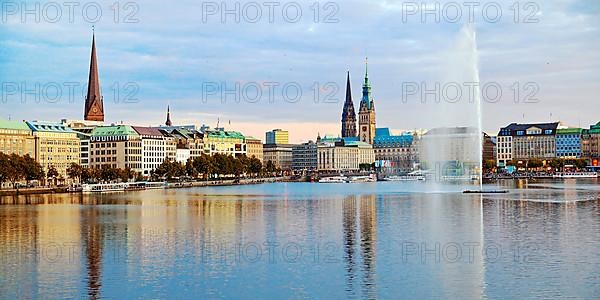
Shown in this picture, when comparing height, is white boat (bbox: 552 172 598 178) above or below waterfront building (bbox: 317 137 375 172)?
below


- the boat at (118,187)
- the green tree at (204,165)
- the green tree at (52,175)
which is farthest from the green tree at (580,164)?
the green tree at (52,175)

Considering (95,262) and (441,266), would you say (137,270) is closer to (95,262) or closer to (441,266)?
(95,262)

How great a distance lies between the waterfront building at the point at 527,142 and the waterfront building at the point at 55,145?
240ft

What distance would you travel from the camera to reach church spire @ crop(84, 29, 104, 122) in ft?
373

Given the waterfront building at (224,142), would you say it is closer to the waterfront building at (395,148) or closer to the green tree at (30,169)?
the waterfront building at (395,148)

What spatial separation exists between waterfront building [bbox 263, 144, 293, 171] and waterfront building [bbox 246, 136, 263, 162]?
62.9 ft

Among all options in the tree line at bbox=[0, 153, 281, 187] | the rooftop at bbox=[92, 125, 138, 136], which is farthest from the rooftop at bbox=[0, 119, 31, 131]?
the rooftop at bbox=[92, 125, 138, 136]

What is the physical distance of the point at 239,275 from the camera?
22938 millimetres

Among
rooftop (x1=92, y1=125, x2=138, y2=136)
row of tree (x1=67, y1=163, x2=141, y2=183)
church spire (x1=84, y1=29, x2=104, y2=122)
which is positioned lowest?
row of tree (x1=67, y1=163, x2=141, y2=183)

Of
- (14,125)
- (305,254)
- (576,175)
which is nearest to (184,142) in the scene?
(14,125)

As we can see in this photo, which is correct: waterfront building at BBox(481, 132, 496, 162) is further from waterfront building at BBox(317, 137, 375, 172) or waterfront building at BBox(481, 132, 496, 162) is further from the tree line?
the tree line

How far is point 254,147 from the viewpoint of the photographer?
540 ft

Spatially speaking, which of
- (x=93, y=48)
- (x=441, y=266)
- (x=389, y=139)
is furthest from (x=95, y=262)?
(x=389, y=139)

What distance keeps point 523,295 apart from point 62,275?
38.4 feet
